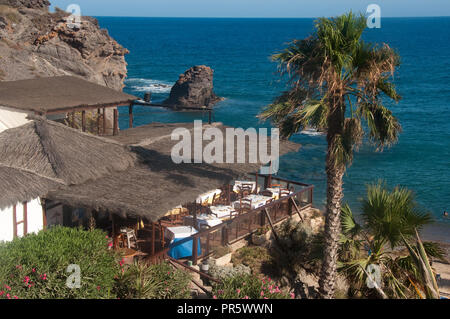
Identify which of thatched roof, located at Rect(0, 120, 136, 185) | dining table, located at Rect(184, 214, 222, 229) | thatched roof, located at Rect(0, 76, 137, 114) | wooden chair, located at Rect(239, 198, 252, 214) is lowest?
dining table, located at Rect(184, 214, 222, 229)

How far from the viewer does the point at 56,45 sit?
152ft

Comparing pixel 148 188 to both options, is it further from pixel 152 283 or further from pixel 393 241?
pixel 393 241

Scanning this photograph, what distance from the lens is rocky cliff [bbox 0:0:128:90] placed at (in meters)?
41.5

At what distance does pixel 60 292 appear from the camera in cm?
855

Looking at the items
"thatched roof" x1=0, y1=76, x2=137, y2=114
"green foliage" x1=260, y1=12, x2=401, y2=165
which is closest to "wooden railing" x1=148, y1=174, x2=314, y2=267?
"green foliage" x1=260, y1=12, x2=401, y2=165

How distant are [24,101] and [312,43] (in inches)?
409

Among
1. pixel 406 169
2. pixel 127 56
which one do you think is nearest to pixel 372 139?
pixel 406 169

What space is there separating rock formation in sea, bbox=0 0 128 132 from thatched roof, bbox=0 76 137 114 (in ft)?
59.7

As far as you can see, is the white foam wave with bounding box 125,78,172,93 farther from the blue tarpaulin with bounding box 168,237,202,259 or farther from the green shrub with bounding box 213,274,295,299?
the green shrub with bounding box 213,274,295,299

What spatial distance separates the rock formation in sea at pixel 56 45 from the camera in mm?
41219

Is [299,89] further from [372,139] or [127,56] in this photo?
[127,56]

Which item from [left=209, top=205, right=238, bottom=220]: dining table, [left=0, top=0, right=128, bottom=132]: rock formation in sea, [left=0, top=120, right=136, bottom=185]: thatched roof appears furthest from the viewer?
[left=0, top=0, right=128, bottom=132]: rock formation in sea

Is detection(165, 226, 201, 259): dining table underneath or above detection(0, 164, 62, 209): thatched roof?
underneath

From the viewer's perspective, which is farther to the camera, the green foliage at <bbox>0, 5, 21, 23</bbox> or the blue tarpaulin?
the green foliage at <bbox>0, 5, 21, 23</bbox>
